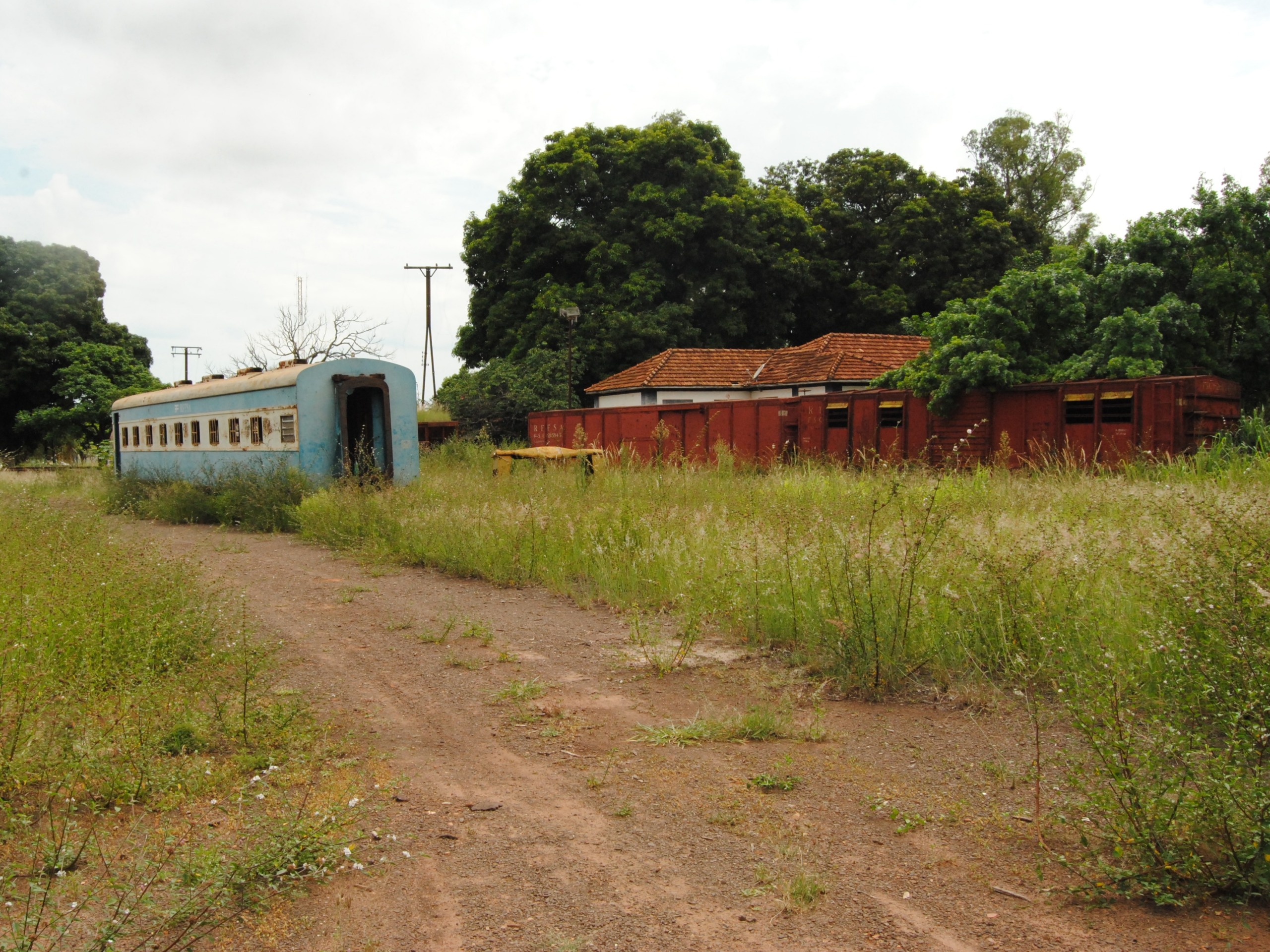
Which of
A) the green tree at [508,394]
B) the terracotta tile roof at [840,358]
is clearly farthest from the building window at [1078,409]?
the green tree at [508,394]

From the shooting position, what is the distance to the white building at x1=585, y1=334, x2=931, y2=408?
3039 cm

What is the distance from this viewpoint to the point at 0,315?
1422 inches

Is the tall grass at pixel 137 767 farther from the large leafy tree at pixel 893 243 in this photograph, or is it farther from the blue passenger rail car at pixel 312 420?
the large leafy tree at pixel 893 243

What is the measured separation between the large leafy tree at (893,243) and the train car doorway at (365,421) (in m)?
22.9

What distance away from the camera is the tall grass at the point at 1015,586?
126 inches

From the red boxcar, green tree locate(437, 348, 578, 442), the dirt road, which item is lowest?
the dirt road

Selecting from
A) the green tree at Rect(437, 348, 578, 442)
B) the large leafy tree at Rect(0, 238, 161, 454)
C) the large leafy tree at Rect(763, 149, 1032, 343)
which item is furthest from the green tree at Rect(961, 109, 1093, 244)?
the large leafy tree at Rect(0, 238, 161, 454)

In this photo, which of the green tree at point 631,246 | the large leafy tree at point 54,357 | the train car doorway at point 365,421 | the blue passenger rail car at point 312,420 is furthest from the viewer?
the large leafy tree at point 54,357

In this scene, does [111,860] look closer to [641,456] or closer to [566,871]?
[566,871]

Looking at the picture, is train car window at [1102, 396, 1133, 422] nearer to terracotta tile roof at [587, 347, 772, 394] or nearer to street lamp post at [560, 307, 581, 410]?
street lamp post at [560, 307, 581, 410]

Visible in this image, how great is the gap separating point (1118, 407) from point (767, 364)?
20614 mm

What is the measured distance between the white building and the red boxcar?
911 centimetres

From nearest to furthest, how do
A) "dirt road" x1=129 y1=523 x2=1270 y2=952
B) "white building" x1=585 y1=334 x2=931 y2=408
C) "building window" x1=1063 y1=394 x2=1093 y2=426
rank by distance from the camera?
1. "dirt road" x1=129 y1=523 x2=1270 y2=952
2. "building window" x1=1063 y1=394 x2=1093 y2=426
3. "white building" x1=585 y1=334 x2=931 y2=408

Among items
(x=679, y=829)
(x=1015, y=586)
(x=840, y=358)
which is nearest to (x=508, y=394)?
(x=840, y=358)
